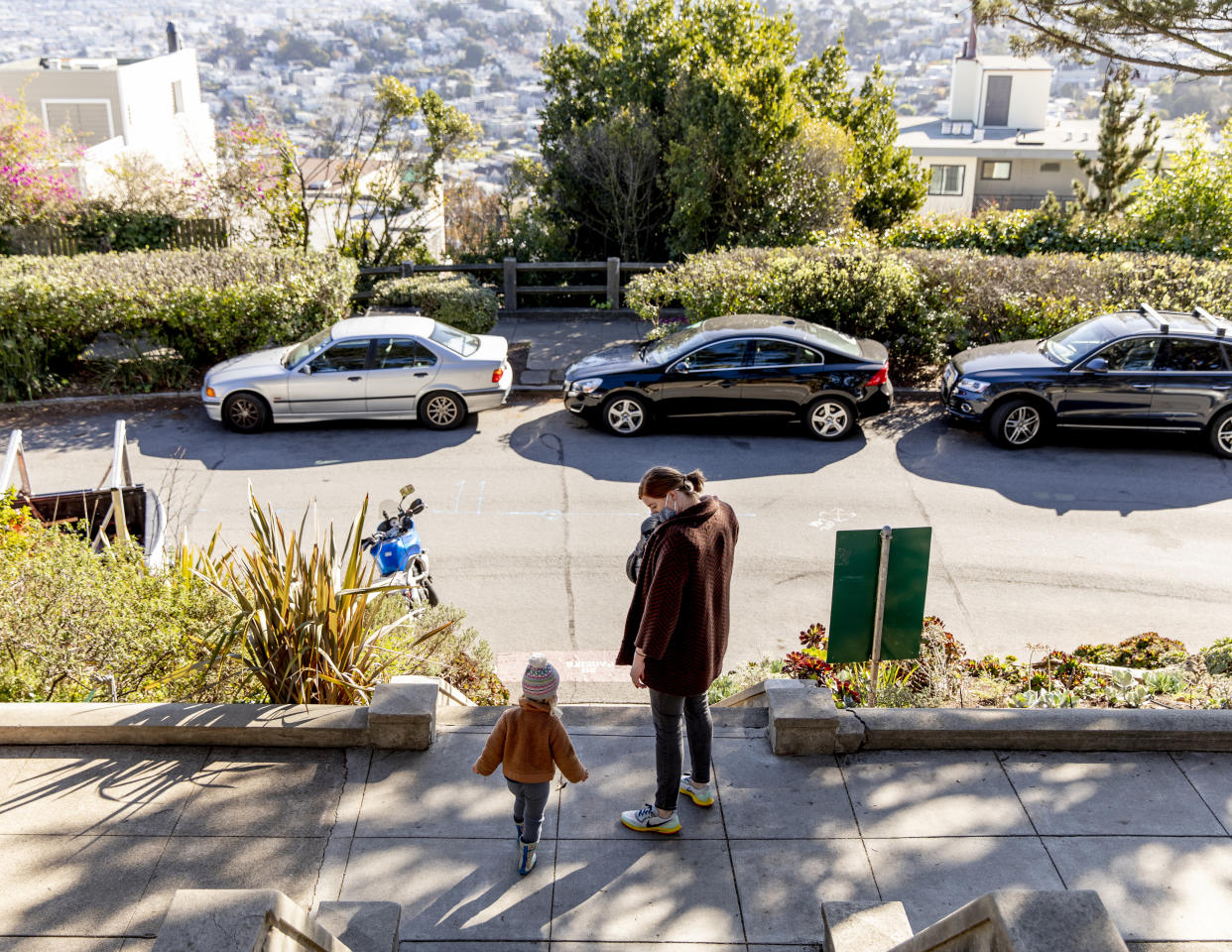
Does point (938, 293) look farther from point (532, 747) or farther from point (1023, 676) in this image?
point (532, 747)

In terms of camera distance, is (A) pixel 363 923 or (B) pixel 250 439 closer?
(A) pixel 363 923

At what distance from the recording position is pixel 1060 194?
46906mm

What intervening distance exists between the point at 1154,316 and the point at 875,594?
8.99m

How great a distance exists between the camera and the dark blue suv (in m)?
13.1

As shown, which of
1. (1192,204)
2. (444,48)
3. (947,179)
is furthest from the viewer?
(444,48)

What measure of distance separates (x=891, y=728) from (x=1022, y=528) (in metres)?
6.08

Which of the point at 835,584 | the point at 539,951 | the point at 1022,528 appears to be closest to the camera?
the point at 539,951

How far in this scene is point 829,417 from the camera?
13.7 m

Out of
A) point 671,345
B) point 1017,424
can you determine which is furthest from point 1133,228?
point 671,345

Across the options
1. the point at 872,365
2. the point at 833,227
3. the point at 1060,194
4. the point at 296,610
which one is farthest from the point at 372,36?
the point at 296,610

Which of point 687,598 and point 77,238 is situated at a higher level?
point 77,238

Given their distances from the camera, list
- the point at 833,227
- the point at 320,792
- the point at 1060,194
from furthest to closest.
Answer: the point at 1060,194
the point at 833,227
the point at 320,792

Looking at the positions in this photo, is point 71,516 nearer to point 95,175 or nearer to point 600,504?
point 600,504

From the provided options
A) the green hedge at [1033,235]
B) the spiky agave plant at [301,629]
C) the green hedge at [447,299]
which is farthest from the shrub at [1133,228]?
the spiky agave plant at [301,629]
